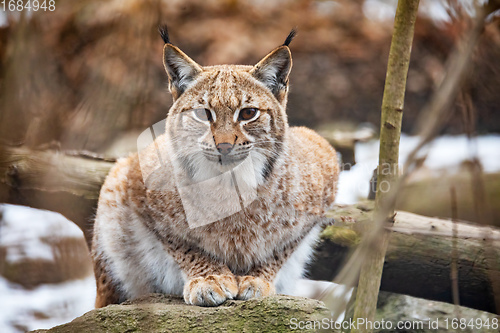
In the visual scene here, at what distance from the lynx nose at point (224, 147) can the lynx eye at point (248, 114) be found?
0.22m

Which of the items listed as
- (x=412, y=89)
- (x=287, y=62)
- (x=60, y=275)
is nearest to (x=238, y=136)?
(x=287, y=62)

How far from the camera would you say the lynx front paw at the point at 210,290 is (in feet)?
9.19

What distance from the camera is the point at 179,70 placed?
304cm

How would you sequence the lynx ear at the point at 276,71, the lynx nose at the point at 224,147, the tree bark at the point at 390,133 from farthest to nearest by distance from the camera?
the lynx ear at the point at 276,71 < the lynx nose at the point at 224,147 < the tree bark at the point at 390,133

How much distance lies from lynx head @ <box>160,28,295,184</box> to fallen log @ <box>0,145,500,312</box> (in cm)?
95

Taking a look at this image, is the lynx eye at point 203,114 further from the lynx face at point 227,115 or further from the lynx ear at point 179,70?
the lynx ear at point 179,70

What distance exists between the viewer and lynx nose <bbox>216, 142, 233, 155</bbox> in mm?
2768

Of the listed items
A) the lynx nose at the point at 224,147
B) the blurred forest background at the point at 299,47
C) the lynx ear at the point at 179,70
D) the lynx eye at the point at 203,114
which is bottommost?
the lynx nose at the point at 224,147

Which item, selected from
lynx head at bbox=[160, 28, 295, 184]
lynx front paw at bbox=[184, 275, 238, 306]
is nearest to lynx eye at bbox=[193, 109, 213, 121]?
lynx head at bbox=[160, 28, 295, 184]

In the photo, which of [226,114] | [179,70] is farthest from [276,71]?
[179,70]

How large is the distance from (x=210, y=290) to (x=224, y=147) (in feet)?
2.57

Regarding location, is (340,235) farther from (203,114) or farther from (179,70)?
(179,70)

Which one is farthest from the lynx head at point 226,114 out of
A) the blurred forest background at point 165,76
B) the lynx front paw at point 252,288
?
the lynx front paw at point 252,288

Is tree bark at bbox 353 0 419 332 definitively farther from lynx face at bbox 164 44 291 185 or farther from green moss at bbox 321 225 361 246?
green moss at bbox 321 225 361 246
